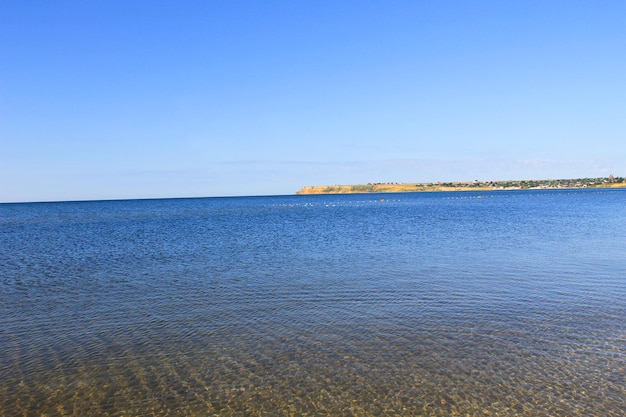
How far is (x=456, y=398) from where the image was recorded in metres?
8.39

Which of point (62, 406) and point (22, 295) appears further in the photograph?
point (22, 295)

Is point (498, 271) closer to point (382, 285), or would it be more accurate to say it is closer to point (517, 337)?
point (382, 285)

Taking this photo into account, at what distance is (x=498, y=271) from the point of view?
19.9 metres

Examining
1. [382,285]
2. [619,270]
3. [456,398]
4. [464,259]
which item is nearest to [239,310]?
[382,285]

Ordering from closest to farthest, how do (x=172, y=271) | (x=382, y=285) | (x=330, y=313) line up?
(x=330, y=313), (x=382, y=285), (x=172, y=271)

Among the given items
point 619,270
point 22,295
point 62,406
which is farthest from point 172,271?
point 619,270

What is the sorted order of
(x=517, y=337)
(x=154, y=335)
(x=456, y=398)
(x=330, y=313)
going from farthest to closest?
(x=330, y=313), (x=154, y=335), (x=517, y=337), (x=456, y=398)

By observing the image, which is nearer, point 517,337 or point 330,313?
point 517,337

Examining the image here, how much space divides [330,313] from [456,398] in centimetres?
610

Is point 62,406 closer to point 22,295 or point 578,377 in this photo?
point 578,377

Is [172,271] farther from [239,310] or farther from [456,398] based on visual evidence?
[456,398]

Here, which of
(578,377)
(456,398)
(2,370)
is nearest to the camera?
(456,398)

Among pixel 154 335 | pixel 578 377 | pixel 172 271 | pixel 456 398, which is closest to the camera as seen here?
pixel 456 398

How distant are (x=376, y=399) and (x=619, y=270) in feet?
54.0
